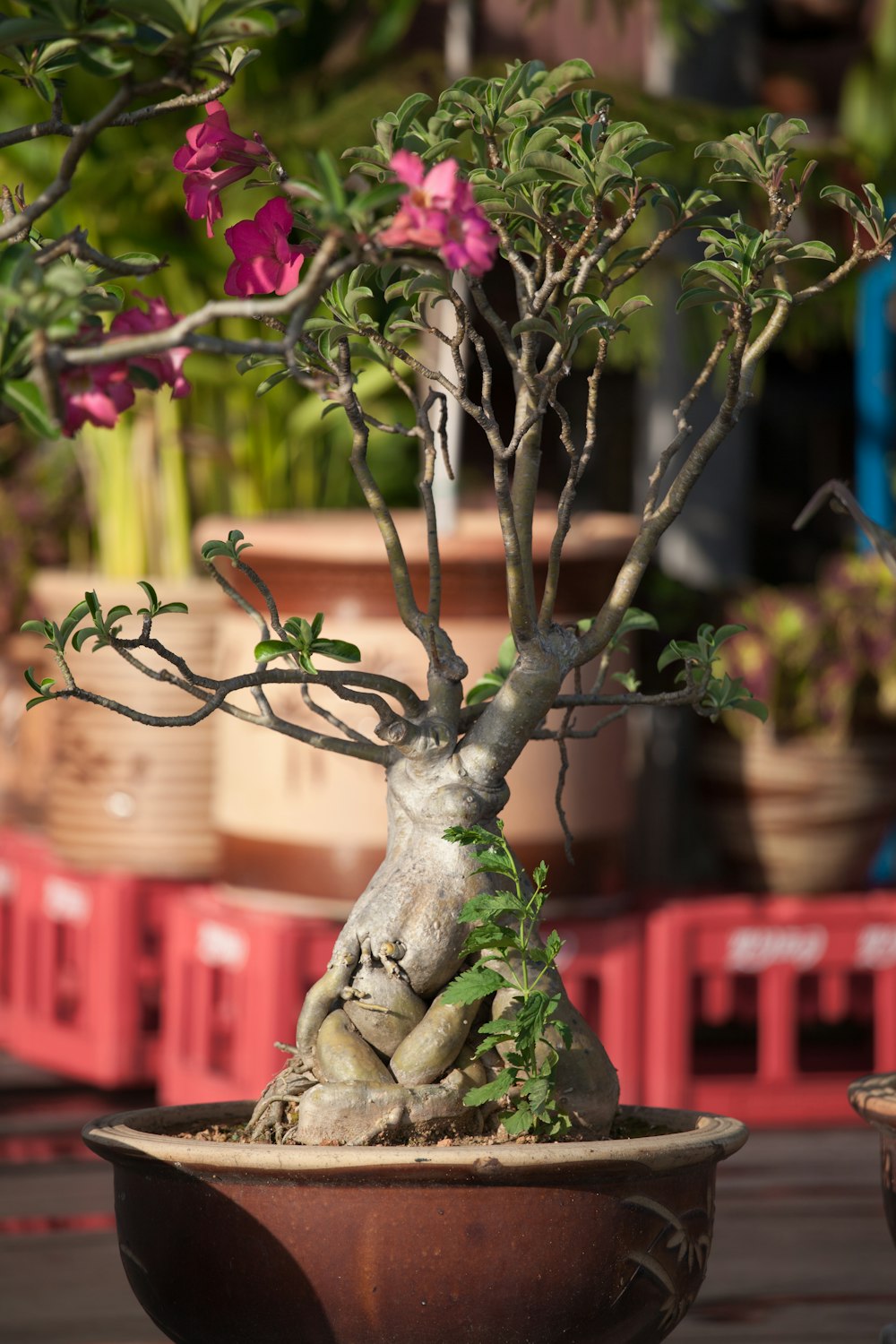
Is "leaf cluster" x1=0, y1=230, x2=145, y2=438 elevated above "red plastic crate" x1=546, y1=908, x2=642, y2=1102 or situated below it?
above

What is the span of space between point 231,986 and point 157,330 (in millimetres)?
1960

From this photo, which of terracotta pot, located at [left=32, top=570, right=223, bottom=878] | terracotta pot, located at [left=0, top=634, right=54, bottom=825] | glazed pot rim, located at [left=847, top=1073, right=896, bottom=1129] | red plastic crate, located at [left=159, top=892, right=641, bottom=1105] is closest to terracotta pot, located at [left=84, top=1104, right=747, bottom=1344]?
glazed pot rim, located at [left=847, top=1073, right=896, bottom=1129]

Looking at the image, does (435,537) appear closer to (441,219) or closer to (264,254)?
(264,254)

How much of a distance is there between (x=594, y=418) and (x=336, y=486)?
2735 millimetres

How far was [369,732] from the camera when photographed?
2529 mm

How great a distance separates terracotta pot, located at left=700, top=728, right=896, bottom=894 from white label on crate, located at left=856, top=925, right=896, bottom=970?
103 mm

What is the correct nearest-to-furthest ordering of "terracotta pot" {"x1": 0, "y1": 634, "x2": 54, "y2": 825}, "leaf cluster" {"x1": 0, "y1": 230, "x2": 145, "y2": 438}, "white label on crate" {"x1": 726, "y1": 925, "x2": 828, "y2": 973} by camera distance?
"leaf cluster" {"x1": 0, "y1": 230, "x2": 145, "y2": 438}, "white label on crate" {"x1": 726, "y1": 925, "x2": 828, "y2": 973}, "terracotta pot" {"x1": 0, "y1": 634, "x2": 54, "y2": 825}

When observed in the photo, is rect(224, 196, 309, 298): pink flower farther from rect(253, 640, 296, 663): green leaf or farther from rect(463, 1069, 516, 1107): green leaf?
rect(463, 1069, 516, 1107): green leaf

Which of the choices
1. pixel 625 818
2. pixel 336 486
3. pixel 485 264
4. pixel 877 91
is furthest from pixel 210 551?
pixel 877 91

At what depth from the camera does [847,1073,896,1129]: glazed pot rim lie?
124 cm

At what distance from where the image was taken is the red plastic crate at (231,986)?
104 inches

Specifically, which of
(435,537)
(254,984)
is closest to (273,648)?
(435,537)

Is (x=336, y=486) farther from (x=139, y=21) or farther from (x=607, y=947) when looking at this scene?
(x=139, y=21)

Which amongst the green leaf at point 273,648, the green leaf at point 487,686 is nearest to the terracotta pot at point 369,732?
the green leaf at point 487,686
